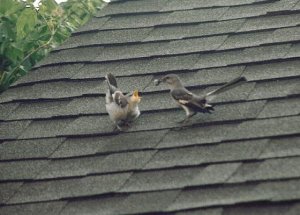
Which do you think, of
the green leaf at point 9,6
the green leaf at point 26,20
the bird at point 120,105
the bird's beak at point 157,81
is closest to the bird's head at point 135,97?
the bird at point 120,105

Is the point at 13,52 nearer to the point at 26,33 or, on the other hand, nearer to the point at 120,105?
the point at 26,33

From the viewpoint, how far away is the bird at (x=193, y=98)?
19.8 feet

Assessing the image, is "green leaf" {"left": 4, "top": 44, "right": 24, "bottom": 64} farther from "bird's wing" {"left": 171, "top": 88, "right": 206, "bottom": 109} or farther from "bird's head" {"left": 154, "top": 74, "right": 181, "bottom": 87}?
→ "bird's wing" {"left": 171, "top": 88, "right": 206, "bottom": 109}

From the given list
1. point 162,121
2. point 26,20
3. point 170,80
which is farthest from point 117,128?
point 26,20

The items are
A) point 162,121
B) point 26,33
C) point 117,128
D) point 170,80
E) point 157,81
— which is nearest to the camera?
point 162,121

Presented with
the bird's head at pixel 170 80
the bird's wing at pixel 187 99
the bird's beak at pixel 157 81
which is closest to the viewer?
the bird's wing at pixel 187 99

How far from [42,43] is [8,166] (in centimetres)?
192

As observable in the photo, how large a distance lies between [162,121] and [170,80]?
1.04ft

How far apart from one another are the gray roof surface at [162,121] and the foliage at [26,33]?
0.29 meters

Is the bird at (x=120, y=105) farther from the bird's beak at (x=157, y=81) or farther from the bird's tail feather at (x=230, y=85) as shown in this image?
the bird's tail feather at (x=230, y=85)

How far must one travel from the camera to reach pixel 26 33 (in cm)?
758

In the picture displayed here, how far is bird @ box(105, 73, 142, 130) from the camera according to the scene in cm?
615

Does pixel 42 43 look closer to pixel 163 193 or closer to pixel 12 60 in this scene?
pixel 12 60

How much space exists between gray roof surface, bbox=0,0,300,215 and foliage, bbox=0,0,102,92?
29 cm
